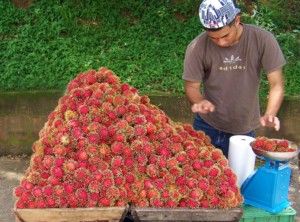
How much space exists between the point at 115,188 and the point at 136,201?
0.38 ft

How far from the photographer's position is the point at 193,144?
6.61ft

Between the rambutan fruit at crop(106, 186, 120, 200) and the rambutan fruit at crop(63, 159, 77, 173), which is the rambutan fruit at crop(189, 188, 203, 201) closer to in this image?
the rambutan fruit at crop(106, 186, 120, 200)

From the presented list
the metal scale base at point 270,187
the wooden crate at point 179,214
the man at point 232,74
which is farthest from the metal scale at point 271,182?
the man at point 232,74

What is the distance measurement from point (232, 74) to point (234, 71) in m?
0.02

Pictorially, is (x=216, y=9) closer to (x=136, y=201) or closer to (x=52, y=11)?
(x=136, y=201)

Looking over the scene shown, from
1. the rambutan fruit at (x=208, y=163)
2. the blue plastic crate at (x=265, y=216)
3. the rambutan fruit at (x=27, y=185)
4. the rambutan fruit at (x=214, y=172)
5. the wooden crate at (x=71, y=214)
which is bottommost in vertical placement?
the blue plastic crate at (x=265, y=216)

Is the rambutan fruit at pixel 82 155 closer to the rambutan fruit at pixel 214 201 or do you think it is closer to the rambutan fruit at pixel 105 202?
the rambutan fruit at pixel 105 202

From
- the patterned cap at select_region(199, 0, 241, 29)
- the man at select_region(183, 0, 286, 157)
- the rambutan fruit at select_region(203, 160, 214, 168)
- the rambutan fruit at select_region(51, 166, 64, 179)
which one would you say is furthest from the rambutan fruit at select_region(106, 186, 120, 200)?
the patterned cap at select_region(199, 0, 241, 29)

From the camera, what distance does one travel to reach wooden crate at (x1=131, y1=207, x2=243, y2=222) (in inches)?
69.6

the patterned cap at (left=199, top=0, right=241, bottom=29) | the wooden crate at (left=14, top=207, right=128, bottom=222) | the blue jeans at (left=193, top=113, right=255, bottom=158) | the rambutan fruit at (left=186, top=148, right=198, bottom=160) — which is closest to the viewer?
the wooden crate at (left=14, top=207, right=128, bottom=222)

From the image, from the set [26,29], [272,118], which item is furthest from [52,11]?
[272,118]

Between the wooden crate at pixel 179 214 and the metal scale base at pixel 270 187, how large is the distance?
0.92 feet

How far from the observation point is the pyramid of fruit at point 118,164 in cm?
176

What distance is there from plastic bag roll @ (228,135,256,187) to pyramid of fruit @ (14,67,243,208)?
25cm
